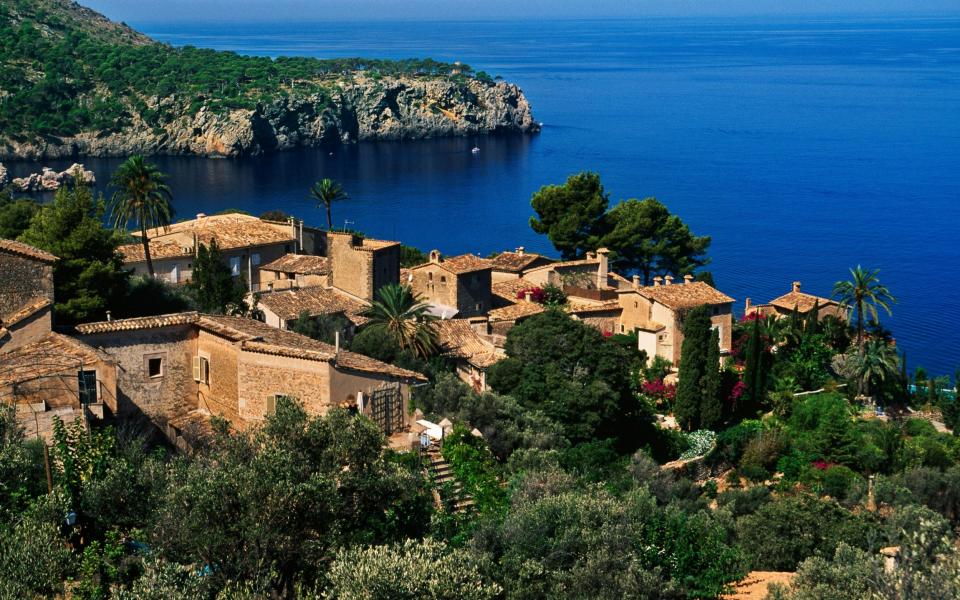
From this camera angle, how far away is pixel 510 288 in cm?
4581

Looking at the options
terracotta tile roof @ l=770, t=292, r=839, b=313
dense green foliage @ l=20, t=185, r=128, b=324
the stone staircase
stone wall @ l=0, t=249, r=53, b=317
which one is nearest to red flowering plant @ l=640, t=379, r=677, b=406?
terracotta tile roof @ l=770, t=292, r=839, b=313

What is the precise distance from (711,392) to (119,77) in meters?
135

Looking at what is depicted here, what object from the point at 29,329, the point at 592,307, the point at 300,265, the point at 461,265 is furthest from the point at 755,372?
the point at 29,329

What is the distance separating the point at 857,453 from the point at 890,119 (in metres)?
129

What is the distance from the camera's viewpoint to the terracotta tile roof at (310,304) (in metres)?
35.8

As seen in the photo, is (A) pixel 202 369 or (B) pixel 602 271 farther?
(B) pixel 602 271

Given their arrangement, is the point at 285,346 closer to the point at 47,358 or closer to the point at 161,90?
the point at 47,358

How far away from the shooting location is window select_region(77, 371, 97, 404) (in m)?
22.9

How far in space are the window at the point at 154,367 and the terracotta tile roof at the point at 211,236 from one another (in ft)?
62.2

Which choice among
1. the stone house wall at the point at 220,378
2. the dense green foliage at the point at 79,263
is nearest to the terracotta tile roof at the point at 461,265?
the dense green foliage at the point at 79,263

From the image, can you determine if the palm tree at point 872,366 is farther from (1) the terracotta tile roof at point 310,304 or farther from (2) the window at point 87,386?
(2) the window at point 87,386

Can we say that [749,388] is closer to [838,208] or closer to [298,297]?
[298,297]

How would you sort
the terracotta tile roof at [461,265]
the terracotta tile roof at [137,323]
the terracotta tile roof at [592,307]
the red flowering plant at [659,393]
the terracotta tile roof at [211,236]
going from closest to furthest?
the terracotta tile roof at [137,323] → the red flowering plant at [659,393] → the terracotta tile roof at [461,265] → the terracotta tile roof at [592,307] → the terracotta tile roof at [211,236]

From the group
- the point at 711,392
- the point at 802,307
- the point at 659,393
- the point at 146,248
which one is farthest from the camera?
the point at 802,307
